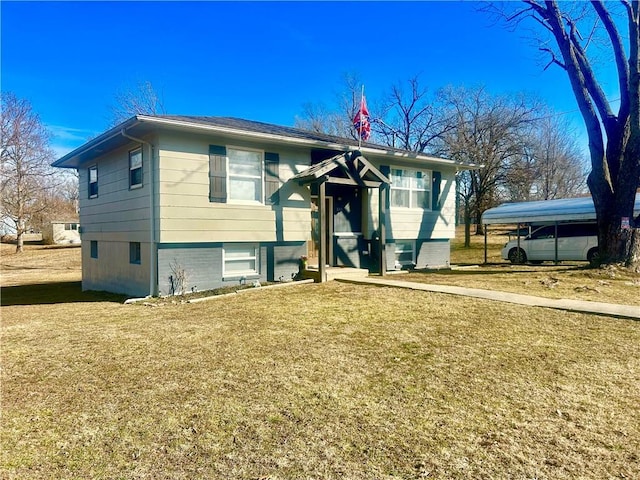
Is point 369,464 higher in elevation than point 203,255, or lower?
lower

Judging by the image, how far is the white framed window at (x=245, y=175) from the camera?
415 inches

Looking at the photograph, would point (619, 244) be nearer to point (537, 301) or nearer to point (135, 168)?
point (537, 301)

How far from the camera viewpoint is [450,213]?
601 inches

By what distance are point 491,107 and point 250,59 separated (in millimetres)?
18375

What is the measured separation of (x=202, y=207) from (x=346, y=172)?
4.06 meters

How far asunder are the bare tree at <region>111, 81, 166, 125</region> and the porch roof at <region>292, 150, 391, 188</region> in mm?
22113

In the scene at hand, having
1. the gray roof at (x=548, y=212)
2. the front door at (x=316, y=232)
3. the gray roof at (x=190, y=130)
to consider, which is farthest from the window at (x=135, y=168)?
the gray roof at (x=548, y=212)

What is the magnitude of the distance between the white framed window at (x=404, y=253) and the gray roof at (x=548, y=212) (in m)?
6.48

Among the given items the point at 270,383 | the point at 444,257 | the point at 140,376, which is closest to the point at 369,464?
the point at 270,383

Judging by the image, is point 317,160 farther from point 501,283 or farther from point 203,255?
point 501,283

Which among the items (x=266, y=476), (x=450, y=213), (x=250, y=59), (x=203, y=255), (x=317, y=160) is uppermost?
(x=250, y=59)

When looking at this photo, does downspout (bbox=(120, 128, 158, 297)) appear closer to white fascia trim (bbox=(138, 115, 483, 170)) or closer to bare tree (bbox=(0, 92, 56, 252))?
white fascia trim (bbox=(138, 115, 483, 170))


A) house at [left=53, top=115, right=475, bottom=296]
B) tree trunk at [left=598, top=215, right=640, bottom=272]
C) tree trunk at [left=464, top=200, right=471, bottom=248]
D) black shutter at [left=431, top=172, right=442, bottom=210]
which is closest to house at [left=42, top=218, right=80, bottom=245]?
house at [left=53, top=115, right=475, bottom=296]

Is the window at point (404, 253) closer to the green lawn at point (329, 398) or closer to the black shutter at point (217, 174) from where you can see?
the black shutter at point (217, 174)
